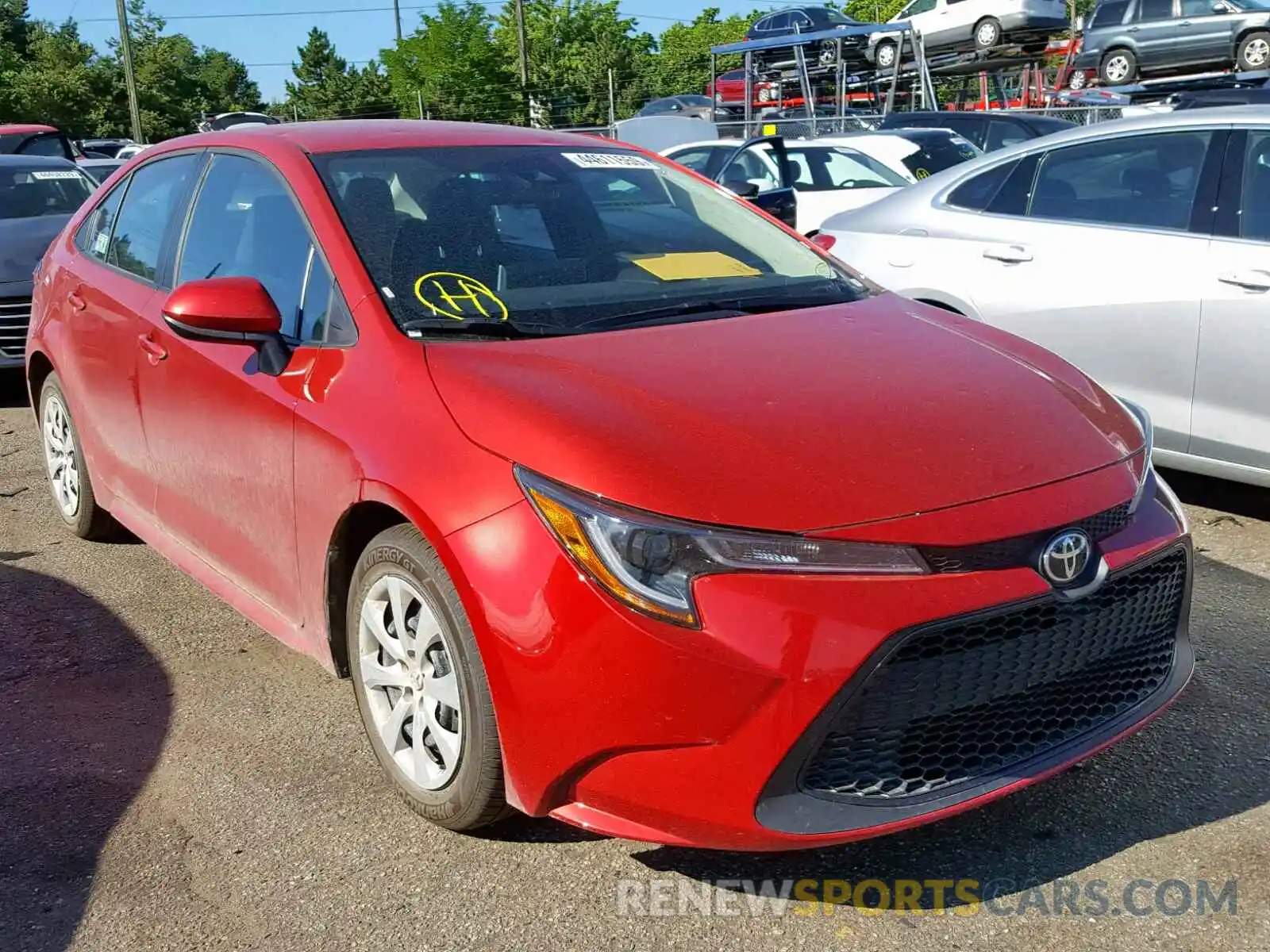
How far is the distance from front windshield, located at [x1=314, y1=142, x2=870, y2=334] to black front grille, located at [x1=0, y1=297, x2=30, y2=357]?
5.30 metres

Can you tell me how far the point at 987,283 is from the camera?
534 centimetres

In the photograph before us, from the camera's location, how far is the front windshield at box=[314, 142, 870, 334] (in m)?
3.07

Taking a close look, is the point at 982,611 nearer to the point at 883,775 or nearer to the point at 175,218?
the point at 883,775

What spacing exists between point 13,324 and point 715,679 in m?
7.03

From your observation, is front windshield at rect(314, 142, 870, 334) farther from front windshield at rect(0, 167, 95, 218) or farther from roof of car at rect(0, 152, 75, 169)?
roof of car at rect(0, 152, 75, 169)

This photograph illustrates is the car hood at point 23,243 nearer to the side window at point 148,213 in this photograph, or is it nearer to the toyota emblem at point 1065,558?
the side window at point 148,213

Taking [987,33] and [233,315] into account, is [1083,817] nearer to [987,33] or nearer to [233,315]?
[233,315]

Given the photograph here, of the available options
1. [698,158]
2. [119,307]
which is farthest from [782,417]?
[698,158]

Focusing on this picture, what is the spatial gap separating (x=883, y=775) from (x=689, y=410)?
821mm

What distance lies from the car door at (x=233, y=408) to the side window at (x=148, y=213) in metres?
0.20

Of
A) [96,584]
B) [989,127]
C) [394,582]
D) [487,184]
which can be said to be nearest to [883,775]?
[394,582]

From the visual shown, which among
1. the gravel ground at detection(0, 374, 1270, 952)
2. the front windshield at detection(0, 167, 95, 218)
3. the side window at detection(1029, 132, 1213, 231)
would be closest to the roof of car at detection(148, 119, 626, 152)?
the gravel ground at detection(0, 374, 1270, 952)

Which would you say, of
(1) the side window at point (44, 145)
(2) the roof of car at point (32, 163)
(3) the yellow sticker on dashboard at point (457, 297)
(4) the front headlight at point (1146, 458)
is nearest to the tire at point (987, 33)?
(1) the side window at point (44, 145)

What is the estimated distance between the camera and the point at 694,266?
348cm
